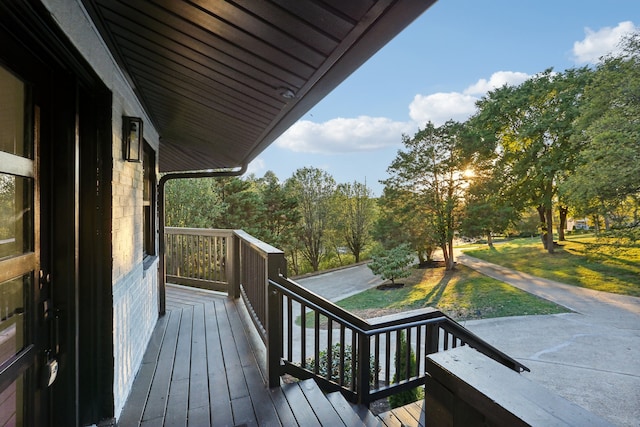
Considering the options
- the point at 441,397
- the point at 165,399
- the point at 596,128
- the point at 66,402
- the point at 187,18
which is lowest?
the point at 165,399

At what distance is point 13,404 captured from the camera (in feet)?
3.95

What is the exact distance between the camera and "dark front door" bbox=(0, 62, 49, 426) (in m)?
1.12

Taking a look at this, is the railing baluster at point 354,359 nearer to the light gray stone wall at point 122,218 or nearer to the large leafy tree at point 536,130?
the light gray stone wall at point 122,218

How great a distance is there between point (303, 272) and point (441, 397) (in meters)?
17.3

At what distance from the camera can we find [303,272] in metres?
17.9

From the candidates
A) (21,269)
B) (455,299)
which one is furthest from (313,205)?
(21,269)

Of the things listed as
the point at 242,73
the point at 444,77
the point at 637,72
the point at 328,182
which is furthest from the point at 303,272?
the point at 242,73

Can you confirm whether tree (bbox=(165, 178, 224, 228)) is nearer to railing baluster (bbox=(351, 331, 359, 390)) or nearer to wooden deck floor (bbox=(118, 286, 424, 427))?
wooden deck floor (bbox=(118, 286, 424, 427))

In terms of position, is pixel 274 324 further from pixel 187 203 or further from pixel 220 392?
pixel 187 203

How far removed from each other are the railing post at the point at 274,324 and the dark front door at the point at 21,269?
1.28m

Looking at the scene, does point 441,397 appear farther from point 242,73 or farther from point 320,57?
point 242,73

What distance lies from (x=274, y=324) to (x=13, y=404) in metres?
1.48

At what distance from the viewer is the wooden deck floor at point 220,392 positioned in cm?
204

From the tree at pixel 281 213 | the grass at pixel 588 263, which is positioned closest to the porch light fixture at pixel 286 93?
the grass at pixel 588 263
